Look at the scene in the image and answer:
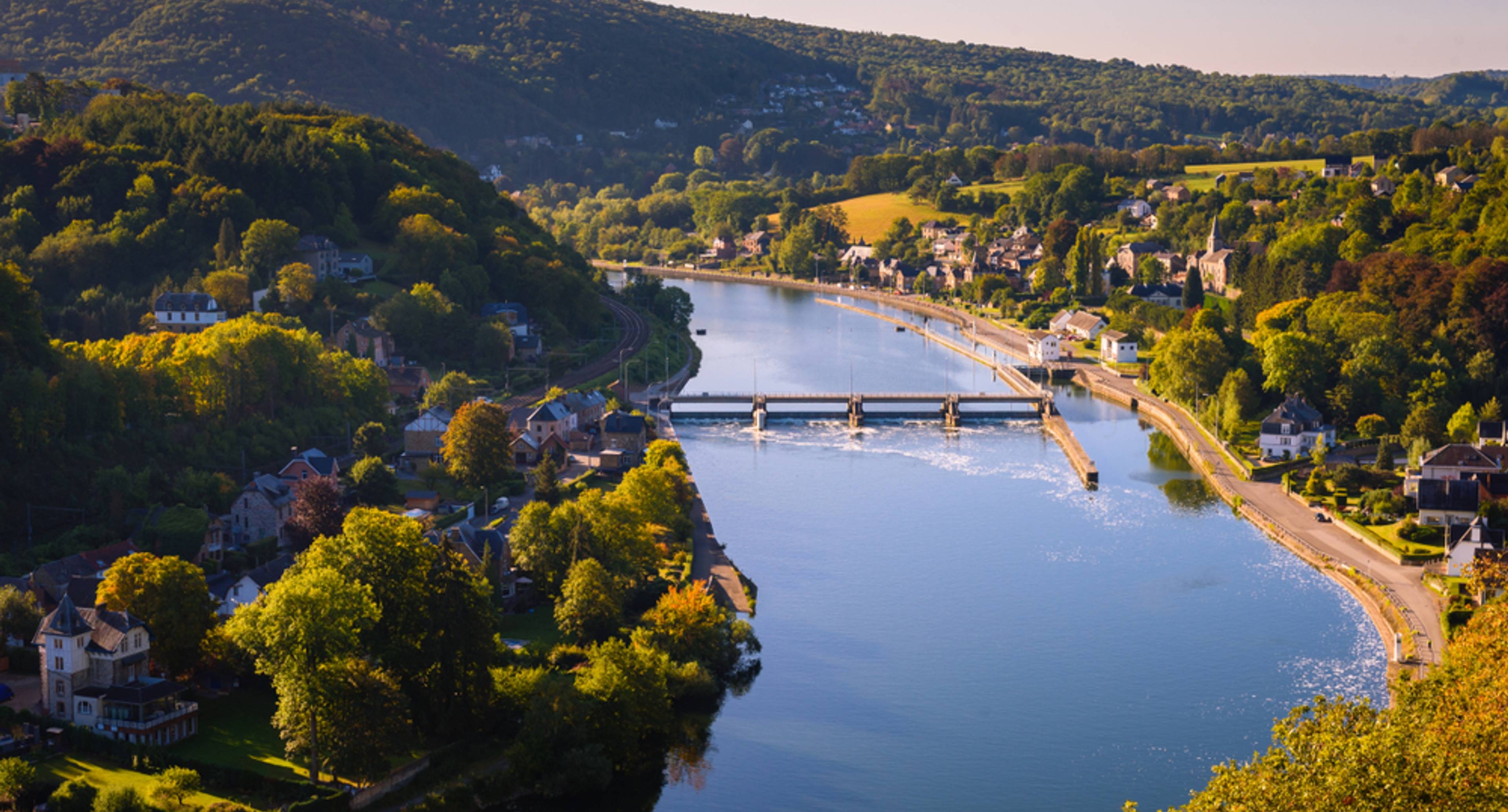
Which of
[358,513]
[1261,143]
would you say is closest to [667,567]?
[358,513]

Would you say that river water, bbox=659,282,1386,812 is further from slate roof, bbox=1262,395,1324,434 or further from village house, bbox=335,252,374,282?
village house, bbox=335,252,374,282

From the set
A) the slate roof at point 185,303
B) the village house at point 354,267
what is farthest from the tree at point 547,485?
the village house at point 354,267

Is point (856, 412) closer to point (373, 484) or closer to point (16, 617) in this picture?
point (373, 484)

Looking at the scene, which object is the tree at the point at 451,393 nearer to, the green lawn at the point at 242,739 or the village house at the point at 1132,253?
the green lawn at the point at 242,739

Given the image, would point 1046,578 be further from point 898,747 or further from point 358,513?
point 358,513

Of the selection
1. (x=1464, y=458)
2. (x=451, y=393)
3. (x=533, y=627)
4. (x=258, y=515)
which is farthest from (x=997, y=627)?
(x=451, y=393)

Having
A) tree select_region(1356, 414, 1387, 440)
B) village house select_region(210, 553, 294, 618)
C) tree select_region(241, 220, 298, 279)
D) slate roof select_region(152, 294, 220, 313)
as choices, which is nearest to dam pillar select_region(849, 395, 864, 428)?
tree select_region(1356, 414, 1387, 440)
